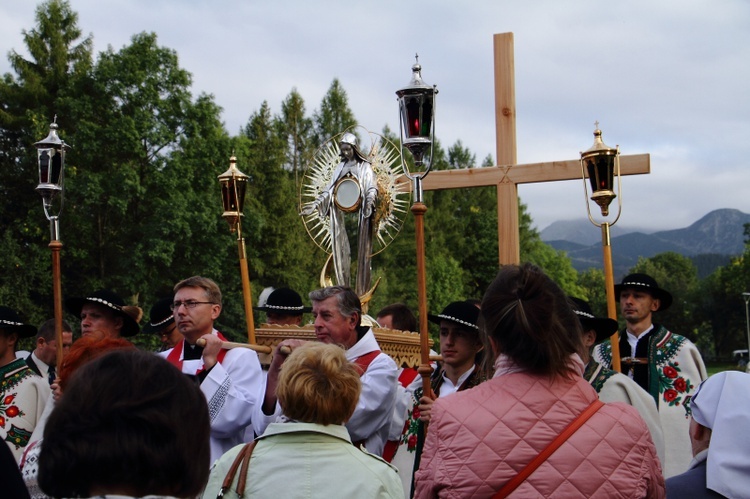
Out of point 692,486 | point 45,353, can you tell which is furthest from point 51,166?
point 692,486

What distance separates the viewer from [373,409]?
17.2 ft

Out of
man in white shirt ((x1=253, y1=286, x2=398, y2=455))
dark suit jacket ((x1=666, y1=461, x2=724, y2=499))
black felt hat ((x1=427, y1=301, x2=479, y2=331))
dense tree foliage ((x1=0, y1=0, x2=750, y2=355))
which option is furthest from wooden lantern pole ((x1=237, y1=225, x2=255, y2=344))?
dense tree foliage ((x1=0, y1=0, x2=750, y2=355))

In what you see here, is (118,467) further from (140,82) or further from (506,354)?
(140,82)

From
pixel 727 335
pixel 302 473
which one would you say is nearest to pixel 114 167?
pixel 302 473

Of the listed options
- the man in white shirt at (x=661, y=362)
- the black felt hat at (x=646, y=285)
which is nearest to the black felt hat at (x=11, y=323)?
the man in white shirt at (x=661, y=362)

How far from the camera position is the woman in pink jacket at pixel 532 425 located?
114 inches

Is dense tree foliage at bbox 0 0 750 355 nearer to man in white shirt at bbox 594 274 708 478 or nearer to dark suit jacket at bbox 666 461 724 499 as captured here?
man in white shirt at bbox 594 274 708 478

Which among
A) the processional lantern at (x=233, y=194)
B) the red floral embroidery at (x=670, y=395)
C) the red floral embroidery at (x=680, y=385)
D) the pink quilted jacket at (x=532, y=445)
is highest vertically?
the processional lantern at (x=233, y=194)

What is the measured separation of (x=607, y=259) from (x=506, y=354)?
3432 millimetres

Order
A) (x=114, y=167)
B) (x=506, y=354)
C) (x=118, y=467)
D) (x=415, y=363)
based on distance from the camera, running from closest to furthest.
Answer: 1. (x=118, y=467)
2. (x=506, y=354)
3. (x=415, y=363)
4. (x=114, y=167)

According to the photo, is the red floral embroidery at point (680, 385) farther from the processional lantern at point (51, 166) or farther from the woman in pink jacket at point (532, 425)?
the processional lantern at point (51, 166)

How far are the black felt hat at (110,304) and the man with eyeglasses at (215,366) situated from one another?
54 cm

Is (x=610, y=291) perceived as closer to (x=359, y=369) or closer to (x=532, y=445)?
(x=359, y=369)

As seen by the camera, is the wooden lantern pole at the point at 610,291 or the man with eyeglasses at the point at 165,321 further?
the man with eyeglasses at the point at 165,321
